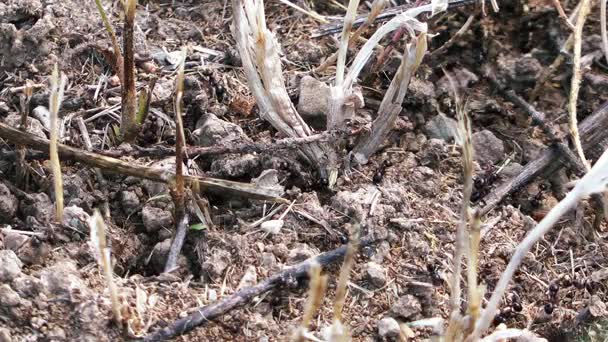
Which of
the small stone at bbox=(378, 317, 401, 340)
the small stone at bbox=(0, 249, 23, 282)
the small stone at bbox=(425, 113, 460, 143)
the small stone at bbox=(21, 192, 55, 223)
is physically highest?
the small stone at bbox=(425, 113, 460, 143)

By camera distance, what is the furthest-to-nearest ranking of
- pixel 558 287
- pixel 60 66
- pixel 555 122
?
pixel 555 122 → pixel 60 66 → pixel 558 287

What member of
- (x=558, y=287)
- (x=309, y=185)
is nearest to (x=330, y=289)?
(x=309, y=185)

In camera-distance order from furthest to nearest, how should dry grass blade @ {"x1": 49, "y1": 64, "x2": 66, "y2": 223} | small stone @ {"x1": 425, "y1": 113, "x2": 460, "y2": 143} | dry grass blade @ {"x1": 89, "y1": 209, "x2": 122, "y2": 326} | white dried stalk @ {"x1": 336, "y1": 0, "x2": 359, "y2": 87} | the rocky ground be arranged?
small stone @ {"x1": 425, "y1": 113, "x2": 460, "y2": 143} → white dried stalk @ {"x1": 336, "y1": 0, "x2": 359, "y2": 87} → the rocky ground → dry grass blade @ {"x1": 49, "y1": 64, "x2": 66, "y2": 223} → dry grass blade @ {"x1": 89, "y1": 209, "x2": 122, "y2": 326}

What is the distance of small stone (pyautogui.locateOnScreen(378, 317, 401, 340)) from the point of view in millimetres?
1739

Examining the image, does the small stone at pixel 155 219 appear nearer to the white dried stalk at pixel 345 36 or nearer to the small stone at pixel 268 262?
the small stone at pixel 268 262

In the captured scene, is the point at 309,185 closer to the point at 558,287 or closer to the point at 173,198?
the point at 173,198

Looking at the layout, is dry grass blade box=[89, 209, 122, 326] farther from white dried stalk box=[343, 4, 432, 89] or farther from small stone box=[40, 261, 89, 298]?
white dried stalk box=[343, 4, 432, 89]

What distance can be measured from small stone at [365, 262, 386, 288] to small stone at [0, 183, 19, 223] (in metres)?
0.86

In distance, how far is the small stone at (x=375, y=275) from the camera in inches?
72.1

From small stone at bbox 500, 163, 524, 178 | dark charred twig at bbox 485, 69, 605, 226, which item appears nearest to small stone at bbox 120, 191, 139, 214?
small stone at bbox 500, 163, 524, 178

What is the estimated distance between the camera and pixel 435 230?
1.99 metres

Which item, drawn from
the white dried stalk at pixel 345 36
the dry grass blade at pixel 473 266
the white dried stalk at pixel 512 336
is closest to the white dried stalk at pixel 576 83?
the white dried stalk at pixel 512 336

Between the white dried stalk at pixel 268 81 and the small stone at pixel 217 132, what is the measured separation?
8cm

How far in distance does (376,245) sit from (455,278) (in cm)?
39
